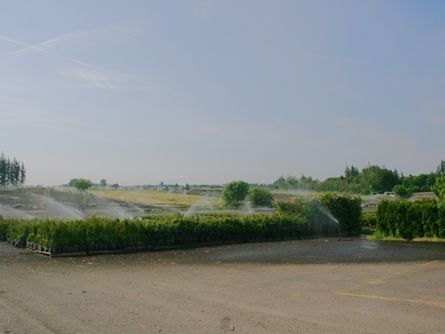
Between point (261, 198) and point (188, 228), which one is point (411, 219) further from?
point (261, 198)

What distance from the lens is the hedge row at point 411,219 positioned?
20.9 m

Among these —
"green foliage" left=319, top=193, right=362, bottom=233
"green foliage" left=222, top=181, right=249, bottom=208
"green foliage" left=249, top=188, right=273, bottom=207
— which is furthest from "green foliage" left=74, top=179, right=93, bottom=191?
"green foliage" left=319, top=193, right=362, bottom=233

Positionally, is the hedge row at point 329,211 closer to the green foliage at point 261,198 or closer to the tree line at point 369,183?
the green foliage at point 261,198

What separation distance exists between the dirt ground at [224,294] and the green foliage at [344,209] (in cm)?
1103

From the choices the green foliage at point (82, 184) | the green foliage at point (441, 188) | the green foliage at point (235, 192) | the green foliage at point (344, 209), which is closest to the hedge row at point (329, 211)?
the green foliage at point (344, 209)

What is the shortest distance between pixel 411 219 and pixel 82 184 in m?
68.0

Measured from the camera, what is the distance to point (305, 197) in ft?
87.2

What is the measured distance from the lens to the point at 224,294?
360 inches

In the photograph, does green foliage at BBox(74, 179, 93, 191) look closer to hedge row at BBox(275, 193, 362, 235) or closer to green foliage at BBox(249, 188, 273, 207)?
green foliage at BBox(249, 188, 273, 207)

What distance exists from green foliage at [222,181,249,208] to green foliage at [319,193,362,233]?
38.4 m

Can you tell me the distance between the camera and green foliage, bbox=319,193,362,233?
2648 cm

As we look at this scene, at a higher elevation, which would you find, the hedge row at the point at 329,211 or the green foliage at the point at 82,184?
the green foliage at the point at 82,184

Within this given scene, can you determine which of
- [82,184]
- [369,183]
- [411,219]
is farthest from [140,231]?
[369,183]

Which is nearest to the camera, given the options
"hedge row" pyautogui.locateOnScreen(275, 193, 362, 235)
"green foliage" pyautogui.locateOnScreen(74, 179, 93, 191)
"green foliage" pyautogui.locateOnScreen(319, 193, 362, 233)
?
"hedge row" pyautogui.locateOnScreen(275, 193, 362, 235)
